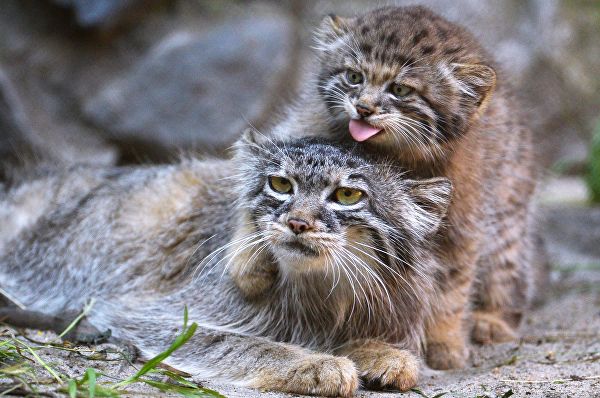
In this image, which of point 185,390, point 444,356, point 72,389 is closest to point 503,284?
point 444,356

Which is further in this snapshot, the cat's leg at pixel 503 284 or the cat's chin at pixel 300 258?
the cat's leg at pixel 503 284

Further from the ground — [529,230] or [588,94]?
[588,94]

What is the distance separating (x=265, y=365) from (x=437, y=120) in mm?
1548

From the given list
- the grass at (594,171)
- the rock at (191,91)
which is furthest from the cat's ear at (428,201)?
the rock at (191,91)

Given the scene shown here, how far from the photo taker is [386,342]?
425cm

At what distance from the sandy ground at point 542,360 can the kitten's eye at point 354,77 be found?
5.22ft

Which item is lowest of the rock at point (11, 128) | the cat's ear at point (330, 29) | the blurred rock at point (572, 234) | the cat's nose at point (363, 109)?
the blurred rock at point (572, 234)

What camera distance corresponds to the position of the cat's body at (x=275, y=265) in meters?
3.80

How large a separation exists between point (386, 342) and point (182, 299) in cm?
119

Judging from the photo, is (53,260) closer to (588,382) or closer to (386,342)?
(386,342)

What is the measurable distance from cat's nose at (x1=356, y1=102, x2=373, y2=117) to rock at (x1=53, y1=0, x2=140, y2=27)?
14.6 feet

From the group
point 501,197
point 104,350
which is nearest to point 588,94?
point 501,197

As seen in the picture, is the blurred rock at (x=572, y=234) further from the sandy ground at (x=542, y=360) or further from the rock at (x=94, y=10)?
the rock at (x=94, y=10)

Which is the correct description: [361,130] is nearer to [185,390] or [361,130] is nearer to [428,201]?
[428,201]
